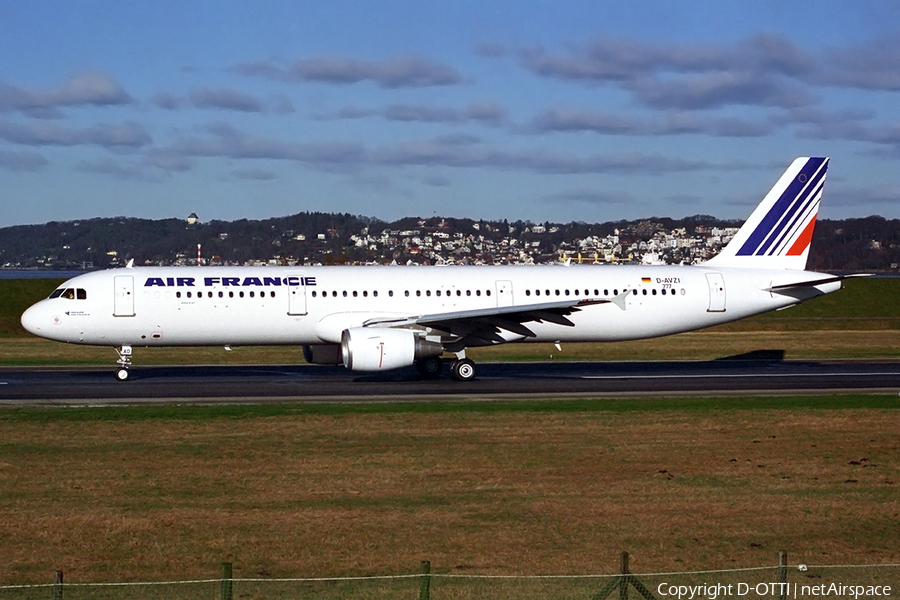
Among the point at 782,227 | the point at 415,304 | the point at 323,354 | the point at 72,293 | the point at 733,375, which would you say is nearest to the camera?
the point at 72,293

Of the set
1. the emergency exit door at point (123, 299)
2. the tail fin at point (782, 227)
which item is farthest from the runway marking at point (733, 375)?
the emergency exit door at point (123, 299)

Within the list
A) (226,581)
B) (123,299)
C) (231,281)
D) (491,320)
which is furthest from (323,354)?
(226,581)

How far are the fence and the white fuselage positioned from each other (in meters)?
21.8

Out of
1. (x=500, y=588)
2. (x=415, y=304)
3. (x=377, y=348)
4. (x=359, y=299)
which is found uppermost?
(x=359, y=299)

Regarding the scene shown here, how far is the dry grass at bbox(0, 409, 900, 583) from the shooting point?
1462 cm

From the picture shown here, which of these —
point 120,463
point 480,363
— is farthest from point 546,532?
point 480,363

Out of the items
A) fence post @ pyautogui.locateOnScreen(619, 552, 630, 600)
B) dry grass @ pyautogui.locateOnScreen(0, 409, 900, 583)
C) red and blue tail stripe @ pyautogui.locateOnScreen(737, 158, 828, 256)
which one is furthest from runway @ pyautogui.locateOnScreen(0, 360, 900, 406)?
fence post @ pyautogui.locateOnScreen(619, 552, 630, 600)

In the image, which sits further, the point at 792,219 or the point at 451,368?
the point at 792,219

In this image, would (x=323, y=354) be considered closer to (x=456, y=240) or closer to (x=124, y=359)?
(x=124, y=359)

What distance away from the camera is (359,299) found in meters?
35.6

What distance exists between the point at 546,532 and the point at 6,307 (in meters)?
64.0

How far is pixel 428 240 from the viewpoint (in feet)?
458

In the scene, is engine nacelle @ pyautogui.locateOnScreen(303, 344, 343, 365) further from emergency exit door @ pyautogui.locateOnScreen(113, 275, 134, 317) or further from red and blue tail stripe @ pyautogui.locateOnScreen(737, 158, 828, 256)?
red and blue tail stripe @ pyautogui.locateOnScreen(737, 158, 828, 256)

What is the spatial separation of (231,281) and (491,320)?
9.05 m
